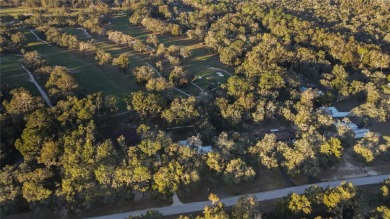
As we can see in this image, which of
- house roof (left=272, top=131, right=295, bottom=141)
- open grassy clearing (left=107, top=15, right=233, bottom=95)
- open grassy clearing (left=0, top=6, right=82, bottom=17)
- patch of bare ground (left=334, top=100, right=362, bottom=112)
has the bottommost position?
patch of bare ground (left=334, top=100, right=362, bottom=112)

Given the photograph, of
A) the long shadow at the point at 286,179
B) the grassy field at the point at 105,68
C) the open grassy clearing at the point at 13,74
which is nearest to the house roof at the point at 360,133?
the long shadow at the point at 286,179

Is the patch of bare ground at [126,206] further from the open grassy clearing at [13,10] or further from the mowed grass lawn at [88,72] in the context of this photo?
the open grassy clearing at [13,10]

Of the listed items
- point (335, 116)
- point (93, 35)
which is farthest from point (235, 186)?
point (93, 35)

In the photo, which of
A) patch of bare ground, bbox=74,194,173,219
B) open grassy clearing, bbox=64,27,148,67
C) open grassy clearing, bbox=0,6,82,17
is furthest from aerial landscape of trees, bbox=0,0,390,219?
open grassy clearing, bbox=0,6,82,17

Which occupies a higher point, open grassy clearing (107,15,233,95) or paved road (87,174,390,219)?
open grassy clearing (107,15,233,95)

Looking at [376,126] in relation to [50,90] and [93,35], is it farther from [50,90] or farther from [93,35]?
[93,35]

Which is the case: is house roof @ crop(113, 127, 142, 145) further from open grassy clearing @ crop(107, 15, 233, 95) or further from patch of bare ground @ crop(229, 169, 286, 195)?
open grassy clearing @ crop(107, 15, 233, 95)

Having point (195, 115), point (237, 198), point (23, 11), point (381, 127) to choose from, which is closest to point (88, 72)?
point (195, 115)
